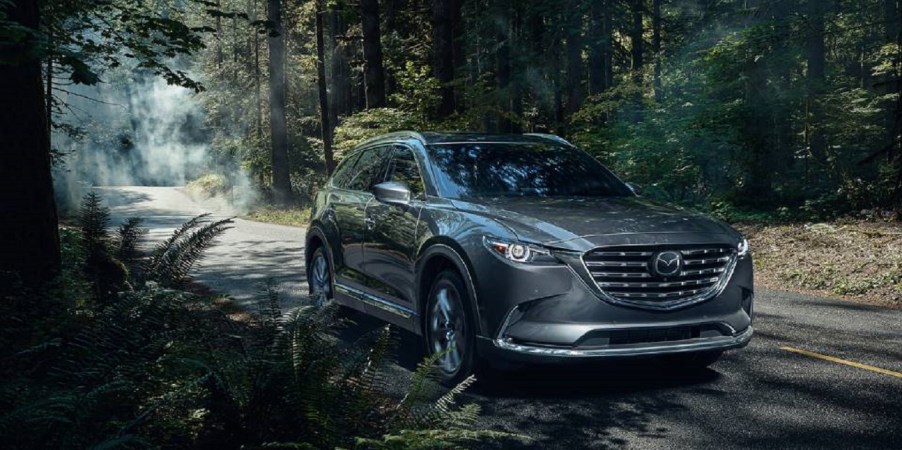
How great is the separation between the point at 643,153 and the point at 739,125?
241 centimetres

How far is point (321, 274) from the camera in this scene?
32.4ft

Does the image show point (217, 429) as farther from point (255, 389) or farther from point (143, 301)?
point (143, 301)

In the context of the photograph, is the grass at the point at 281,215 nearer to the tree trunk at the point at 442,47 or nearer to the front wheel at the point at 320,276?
the tree trunk at the point at 442,47

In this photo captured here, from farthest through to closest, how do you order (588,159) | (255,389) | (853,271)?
(853,271)
(588,159)
(255,389)

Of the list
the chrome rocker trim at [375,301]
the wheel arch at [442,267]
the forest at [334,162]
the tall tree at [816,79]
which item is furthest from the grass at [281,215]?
the wheel arch at [442,267]

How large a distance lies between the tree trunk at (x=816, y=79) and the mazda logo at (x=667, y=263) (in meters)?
15.3

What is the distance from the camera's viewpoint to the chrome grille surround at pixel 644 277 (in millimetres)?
5945

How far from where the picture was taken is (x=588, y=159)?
828 centimetres

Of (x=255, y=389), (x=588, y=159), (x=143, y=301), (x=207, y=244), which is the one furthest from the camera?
(x=588, y=159)

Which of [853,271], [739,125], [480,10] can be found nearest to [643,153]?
[739,125]

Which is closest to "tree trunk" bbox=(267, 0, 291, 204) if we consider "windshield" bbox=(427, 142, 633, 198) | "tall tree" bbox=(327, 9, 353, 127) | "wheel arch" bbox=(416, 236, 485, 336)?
"tall tree" bbox=(327, 9, 353, 127)

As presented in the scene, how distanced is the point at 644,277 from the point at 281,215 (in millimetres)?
28806

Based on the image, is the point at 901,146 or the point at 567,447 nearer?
the point at 567,447

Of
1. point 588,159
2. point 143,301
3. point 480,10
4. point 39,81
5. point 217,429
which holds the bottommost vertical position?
point 217,429
